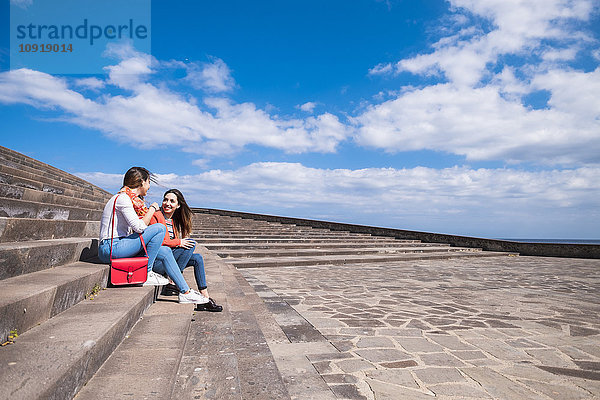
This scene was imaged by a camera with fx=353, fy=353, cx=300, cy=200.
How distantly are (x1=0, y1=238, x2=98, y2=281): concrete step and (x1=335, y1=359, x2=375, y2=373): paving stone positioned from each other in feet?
7.81

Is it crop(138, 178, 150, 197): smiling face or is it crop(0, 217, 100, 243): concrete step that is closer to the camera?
crop(0, 217, 100, 243): concrete step

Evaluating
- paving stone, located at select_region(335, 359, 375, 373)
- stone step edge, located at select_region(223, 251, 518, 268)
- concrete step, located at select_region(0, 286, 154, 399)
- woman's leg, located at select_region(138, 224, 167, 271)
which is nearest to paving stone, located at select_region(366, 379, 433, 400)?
paving stone, located at select_region(335, 359, 375, 373)

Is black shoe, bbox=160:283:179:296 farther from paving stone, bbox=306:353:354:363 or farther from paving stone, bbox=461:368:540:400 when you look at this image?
paving stone, bbox=461:368:540:400

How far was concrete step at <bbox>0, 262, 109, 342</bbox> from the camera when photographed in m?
1.78

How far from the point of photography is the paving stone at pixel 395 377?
93.3 inches

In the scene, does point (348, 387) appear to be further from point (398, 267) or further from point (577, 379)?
point (398, 267)

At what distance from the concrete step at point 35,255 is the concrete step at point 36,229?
6.4 inches

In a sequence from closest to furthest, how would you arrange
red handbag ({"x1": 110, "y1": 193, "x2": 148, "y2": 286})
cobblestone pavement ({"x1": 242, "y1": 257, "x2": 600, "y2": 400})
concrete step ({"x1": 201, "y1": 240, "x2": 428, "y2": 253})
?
cobblestone pavement ({"x1": 242, "y1": 257, "x2": 600, "y2": 400}), red handbag ({"x1": 110, "y1": 193, "x2": 148, "y2": 286}), concrete step ({"x1": 201, "y1": 240, "x2": 428, "y2": 253})

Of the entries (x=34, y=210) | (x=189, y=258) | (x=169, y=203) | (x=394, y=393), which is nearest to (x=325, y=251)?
(x=189, y=258)

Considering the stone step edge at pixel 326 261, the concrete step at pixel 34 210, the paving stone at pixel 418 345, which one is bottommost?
the stone step edge at pixel 326 261

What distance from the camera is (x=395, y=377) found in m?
2.46

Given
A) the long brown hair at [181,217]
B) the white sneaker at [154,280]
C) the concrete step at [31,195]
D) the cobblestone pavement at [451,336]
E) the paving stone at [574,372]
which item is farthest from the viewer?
the concrete step at [31,195]

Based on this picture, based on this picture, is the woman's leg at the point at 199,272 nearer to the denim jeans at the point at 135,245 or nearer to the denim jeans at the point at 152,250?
the denim jeans at the point at 152,250

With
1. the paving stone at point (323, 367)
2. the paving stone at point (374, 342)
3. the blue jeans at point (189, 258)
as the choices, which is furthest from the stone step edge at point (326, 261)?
the paving stone at point (323, 367)
